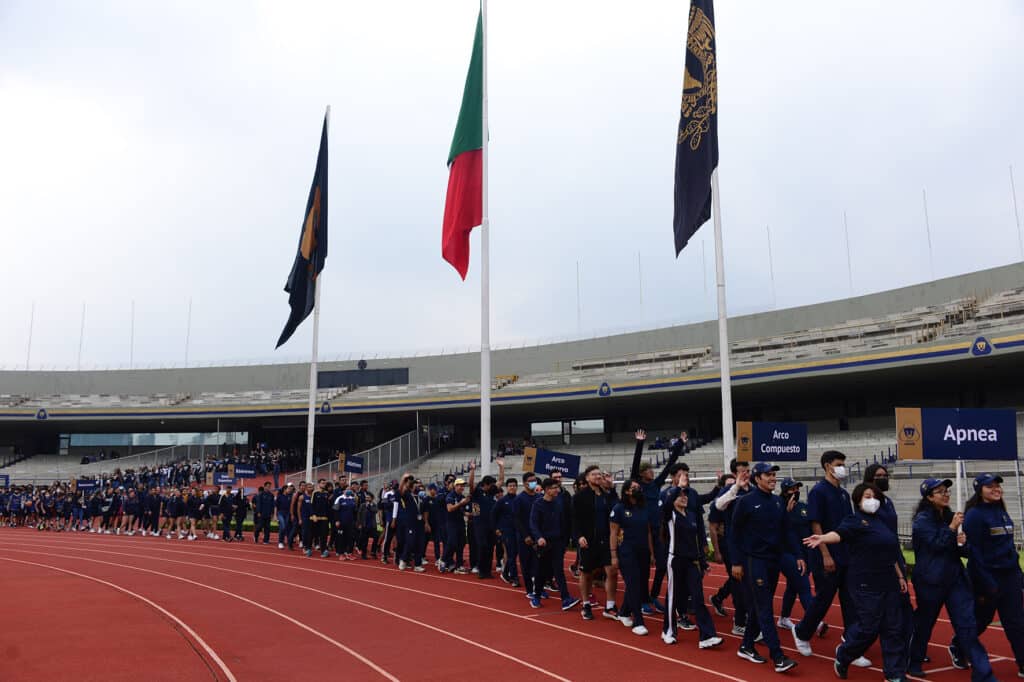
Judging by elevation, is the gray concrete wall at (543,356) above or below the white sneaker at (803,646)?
above

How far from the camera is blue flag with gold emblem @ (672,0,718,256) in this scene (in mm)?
14414

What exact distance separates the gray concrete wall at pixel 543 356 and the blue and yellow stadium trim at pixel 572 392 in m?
6.61

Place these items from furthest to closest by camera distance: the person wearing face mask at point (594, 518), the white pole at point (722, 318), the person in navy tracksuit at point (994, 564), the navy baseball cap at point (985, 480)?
1. the white pole at point (722, 318)
2. the person wearing face mask at point (594, 518)
3. the navy baseball cap at point (985, 480)
4. the person in navy tracksuit at point (994, 564)

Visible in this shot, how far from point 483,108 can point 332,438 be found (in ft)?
114

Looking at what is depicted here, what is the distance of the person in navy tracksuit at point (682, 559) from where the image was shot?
26.6ft

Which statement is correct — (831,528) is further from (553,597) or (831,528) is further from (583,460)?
(583,460)

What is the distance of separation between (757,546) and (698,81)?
1002 centimetres

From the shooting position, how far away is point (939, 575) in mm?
6820

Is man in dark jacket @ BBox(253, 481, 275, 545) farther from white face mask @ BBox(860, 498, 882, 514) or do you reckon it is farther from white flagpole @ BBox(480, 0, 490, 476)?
white face mask @ BBox(860, 498, 882, 514)

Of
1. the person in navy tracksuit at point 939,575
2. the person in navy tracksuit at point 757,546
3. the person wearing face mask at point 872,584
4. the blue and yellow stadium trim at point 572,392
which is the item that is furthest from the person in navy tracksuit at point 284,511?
the blue and yellow stadium trim at point 572,392

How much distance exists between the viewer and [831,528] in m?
7.61

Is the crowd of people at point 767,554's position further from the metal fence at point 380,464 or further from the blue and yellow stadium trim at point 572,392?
the metal fence at point 380,464

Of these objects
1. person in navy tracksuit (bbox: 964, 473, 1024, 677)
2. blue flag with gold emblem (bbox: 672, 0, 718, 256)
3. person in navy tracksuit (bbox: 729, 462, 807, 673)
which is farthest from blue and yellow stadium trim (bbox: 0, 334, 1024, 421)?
person in navy tracksuit (bbox: 729, 462, 807, 673)

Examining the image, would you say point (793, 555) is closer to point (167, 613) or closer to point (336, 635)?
point (336, 635)
